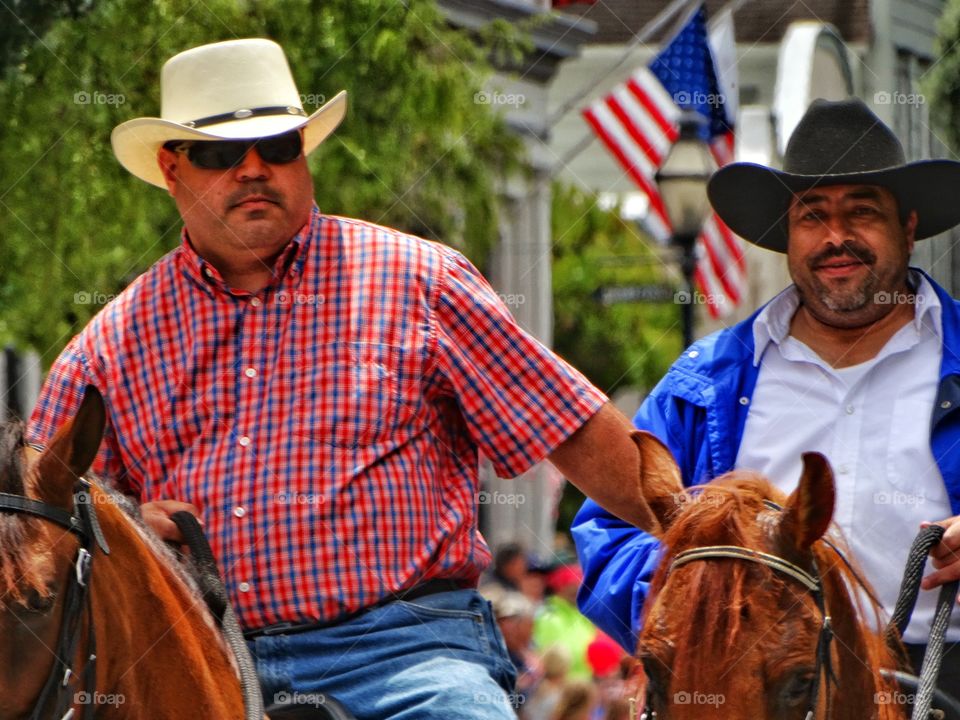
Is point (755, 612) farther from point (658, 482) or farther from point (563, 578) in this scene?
point (563, 578)

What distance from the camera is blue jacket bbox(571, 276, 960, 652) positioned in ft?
15.1

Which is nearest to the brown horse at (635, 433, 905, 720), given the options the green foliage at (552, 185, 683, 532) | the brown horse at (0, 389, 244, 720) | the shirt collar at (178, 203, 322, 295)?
the brown horse at (0, 389, 244, 720)

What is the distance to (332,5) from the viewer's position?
8719mm

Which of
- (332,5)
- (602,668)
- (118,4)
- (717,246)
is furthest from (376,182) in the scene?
(717,246)

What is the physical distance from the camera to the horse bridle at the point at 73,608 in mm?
3350

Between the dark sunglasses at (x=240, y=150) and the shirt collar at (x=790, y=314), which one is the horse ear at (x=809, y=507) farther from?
the dark sunglasses at (x=240, y=150)

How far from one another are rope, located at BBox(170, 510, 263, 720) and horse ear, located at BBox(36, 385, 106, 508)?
52cm

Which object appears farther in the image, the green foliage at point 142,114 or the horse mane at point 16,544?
the green foliage at point 142,114

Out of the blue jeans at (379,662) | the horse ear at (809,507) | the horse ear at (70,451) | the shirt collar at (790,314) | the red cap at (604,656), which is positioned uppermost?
the shirt collar at (790,314)

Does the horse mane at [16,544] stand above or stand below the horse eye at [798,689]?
above

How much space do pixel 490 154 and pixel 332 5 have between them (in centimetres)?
229

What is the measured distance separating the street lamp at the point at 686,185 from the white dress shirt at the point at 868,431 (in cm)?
637

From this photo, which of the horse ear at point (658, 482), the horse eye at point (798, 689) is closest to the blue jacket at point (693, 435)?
the horse ear at point (658, 482)

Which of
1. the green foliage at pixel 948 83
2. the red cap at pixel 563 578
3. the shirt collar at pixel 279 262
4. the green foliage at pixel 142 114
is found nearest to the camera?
the shirt collar at pixel 279 262
